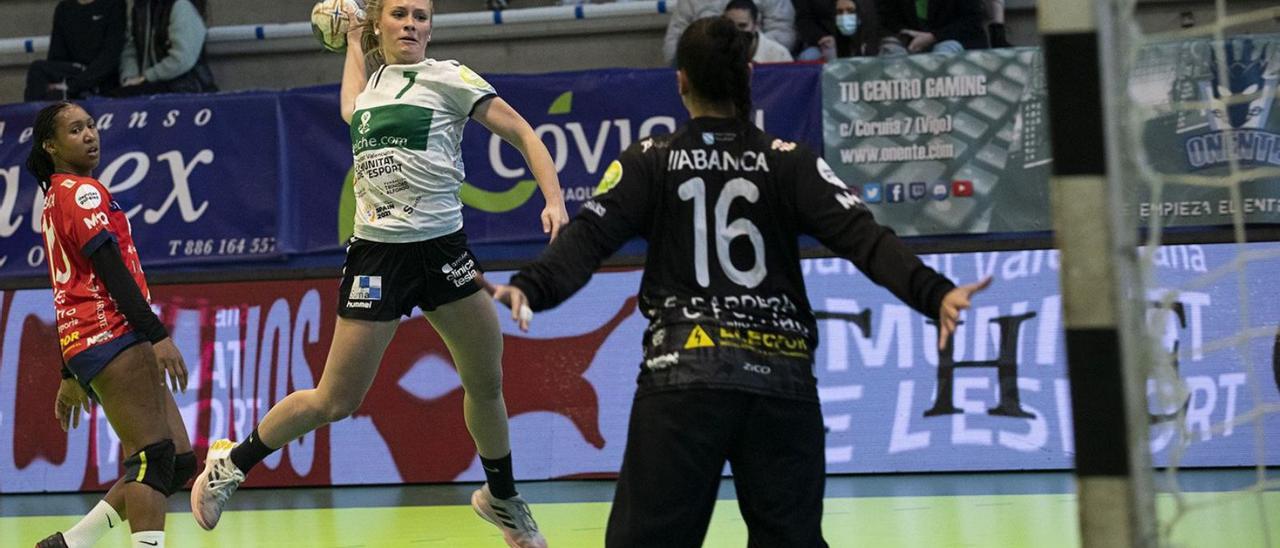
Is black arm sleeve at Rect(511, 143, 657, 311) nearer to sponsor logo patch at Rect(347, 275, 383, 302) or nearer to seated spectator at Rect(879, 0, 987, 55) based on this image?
sponsor logo patch at Rect(347, 275, 383, 302)

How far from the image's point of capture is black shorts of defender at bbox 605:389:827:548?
3814 millimetres

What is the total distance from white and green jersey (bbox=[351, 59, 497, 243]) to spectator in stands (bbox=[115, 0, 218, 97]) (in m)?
5.99

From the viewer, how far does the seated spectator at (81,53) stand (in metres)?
11.5

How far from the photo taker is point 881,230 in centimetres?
388

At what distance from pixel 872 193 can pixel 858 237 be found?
577cm

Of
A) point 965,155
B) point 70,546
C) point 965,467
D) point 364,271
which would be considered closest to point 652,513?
point 364,271

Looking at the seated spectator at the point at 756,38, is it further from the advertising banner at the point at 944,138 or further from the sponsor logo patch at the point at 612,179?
the sponsor logo patch at the point at 612,179

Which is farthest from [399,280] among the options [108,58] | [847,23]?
[108,58]

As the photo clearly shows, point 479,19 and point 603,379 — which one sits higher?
point 479,19

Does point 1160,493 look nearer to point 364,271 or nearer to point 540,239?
point 364,271

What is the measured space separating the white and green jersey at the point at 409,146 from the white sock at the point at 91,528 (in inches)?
61.4

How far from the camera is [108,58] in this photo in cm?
1155

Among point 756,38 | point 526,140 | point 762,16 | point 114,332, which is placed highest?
point 762,16

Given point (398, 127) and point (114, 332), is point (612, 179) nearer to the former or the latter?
point (398, 127)
